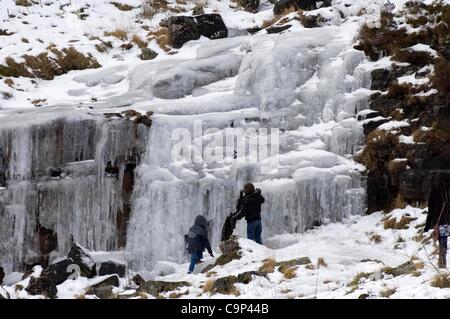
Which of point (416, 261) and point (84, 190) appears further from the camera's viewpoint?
point (84, 190)

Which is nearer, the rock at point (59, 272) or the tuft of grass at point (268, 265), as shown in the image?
the tuft of grass at point (268, 265)

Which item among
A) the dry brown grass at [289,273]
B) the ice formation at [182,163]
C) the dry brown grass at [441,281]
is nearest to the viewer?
the dry brown grass at [441,281]

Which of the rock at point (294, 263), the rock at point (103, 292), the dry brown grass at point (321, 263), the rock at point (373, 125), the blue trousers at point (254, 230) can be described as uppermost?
the rock at point (373, 125)

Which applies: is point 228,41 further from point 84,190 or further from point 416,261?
point 416,261

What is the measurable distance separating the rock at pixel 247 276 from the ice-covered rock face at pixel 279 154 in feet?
13.9

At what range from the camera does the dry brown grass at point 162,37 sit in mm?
20203

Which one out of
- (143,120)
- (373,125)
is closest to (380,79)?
(373,125)

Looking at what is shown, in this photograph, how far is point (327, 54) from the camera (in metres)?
15.7

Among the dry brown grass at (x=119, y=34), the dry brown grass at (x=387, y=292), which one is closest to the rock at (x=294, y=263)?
the dry brown grass at (x=387, y=292)

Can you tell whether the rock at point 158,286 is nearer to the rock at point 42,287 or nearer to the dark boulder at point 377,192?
the rock at point 42,287

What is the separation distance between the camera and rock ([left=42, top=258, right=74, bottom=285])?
10.2m

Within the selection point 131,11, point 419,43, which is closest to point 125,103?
point 419,43

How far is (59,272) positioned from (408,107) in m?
7.83

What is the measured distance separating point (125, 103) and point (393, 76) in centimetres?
619
